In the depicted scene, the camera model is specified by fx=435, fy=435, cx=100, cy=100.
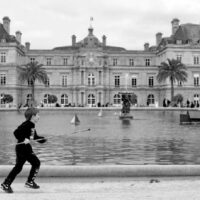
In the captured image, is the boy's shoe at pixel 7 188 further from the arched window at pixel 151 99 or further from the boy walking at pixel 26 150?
the arched window at pixel 151 99

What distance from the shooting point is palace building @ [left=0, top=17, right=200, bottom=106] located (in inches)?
3130

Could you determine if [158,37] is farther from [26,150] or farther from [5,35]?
[26,150]

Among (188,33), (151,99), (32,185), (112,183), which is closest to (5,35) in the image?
(151,99)

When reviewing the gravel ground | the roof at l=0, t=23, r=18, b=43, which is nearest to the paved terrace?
the gravel ground

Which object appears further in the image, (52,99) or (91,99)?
(91,99)

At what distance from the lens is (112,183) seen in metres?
9.48

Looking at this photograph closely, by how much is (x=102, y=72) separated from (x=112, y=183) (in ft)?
244

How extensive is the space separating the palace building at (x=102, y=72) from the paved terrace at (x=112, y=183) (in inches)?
2739

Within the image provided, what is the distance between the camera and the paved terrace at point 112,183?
8281 mm

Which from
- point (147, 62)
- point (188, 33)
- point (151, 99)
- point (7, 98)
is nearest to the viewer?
point (7, 98)

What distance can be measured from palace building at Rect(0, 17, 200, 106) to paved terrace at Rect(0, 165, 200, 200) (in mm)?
69566

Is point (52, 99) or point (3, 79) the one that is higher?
point (3, 79)

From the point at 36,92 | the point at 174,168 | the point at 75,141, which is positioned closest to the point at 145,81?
the point at 36,92

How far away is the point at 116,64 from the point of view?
87.1 metres
